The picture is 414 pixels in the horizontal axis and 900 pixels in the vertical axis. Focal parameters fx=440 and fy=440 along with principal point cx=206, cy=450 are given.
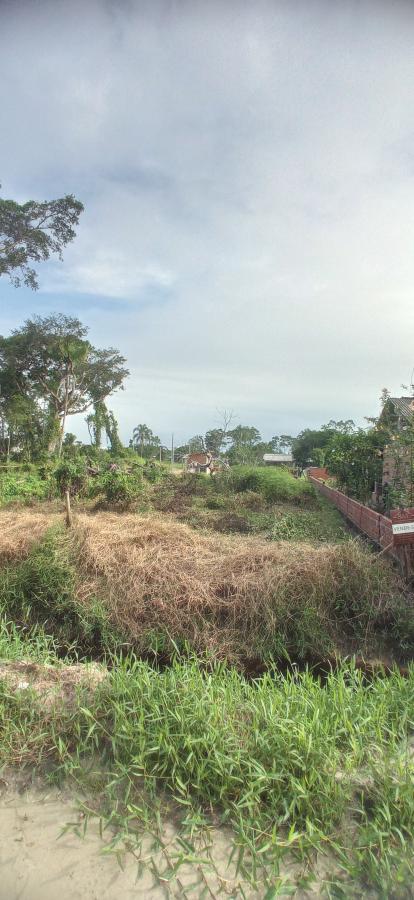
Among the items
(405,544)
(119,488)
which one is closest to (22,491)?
(119,488)

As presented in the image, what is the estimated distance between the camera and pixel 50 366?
28844mm

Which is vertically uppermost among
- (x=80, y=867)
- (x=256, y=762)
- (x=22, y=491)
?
(x=22, y=491)

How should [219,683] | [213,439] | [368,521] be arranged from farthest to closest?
[213,439] < [368,521] < [219,683]

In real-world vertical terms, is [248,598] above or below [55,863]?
above

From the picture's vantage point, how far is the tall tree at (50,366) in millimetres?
27359

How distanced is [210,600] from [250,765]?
2298mm

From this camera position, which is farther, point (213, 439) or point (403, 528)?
point (213, 439)

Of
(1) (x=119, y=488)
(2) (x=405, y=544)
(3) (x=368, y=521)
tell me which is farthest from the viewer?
(1) (x=119, y=488)

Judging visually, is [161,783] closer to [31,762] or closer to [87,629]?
[31,762]

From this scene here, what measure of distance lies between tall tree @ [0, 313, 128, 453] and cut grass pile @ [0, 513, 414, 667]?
2263 centimetres

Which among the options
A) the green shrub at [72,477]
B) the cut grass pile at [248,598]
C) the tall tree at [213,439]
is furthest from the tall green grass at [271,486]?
the tall tree at [213,439]

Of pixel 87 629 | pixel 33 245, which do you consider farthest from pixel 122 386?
pixel 87 629

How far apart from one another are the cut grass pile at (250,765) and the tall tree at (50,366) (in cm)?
2511

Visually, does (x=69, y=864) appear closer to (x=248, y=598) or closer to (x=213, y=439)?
(x=248, y=598)
